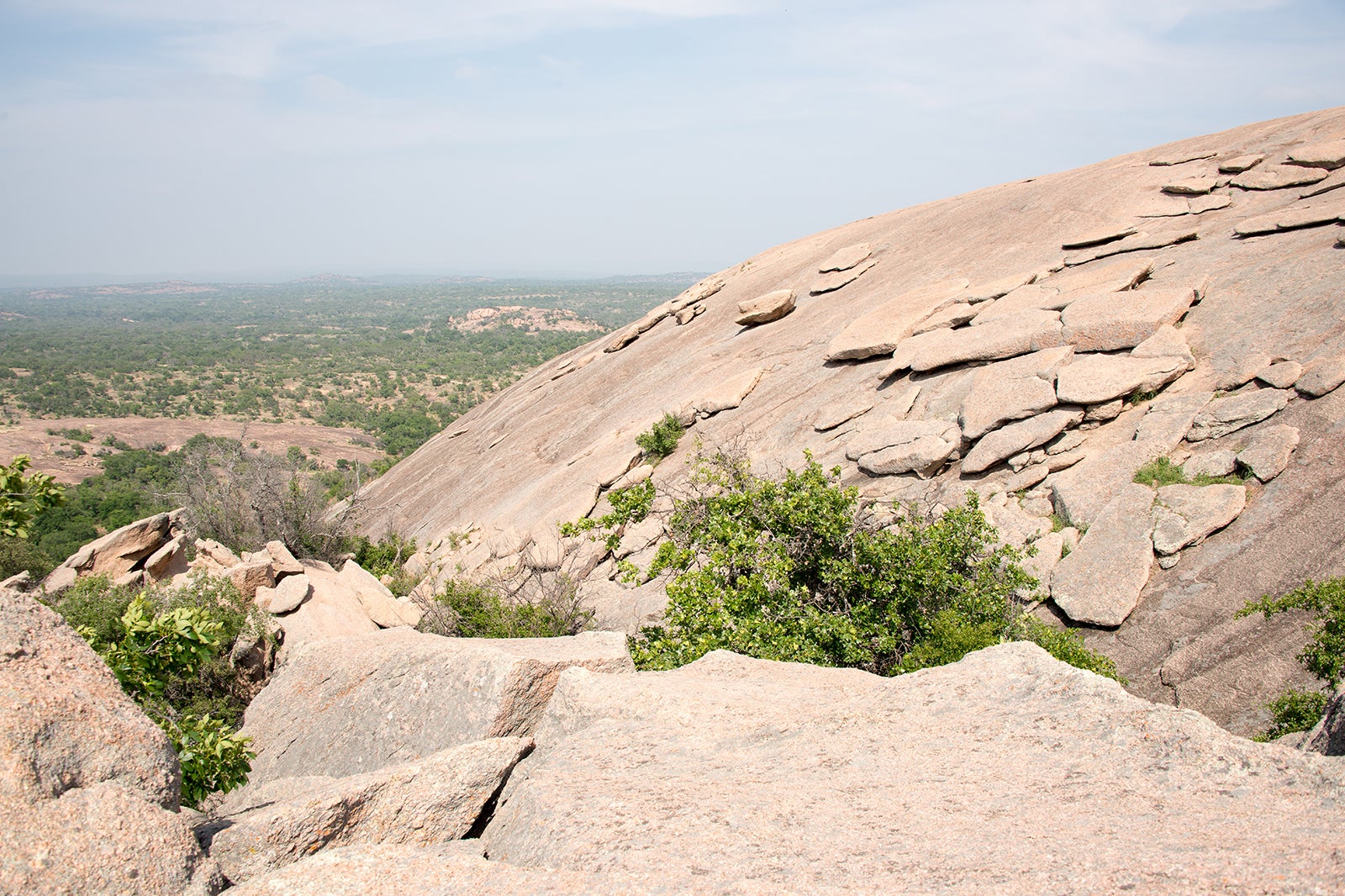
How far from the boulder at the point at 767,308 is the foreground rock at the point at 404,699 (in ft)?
45.8

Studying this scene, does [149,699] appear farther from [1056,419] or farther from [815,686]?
[1056,419]

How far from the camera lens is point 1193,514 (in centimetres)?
877

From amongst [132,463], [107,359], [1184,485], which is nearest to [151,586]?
[1184,485]

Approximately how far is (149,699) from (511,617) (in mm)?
5901

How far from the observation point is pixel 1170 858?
2.93 metres

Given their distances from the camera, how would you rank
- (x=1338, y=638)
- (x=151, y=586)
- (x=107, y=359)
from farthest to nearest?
(x=107, y=359) < (x=151, y=586) < (x=1338, y=638)

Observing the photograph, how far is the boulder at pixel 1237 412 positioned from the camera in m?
9.50

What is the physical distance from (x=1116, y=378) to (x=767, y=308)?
10094 mm

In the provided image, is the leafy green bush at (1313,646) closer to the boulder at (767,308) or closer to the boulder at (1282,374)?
the boulder at (1282,374)

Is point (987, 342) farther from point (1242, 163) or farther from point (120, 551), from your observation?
point (120, 551)

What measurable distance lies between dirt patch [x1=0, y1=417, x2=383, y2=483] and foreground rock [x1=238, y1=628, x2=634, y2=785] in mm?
42036

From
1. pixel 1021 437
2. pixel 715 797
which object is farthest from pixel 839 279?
pixel 715 797

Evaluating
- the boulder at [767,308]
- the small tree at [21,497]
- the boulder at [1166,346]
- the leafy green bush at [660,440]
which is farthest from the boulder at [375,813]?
the boulder at [767,308]

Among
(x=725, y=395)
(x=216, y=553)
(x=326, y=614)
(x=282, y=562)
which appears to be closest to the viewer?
(x=326, y=614)
